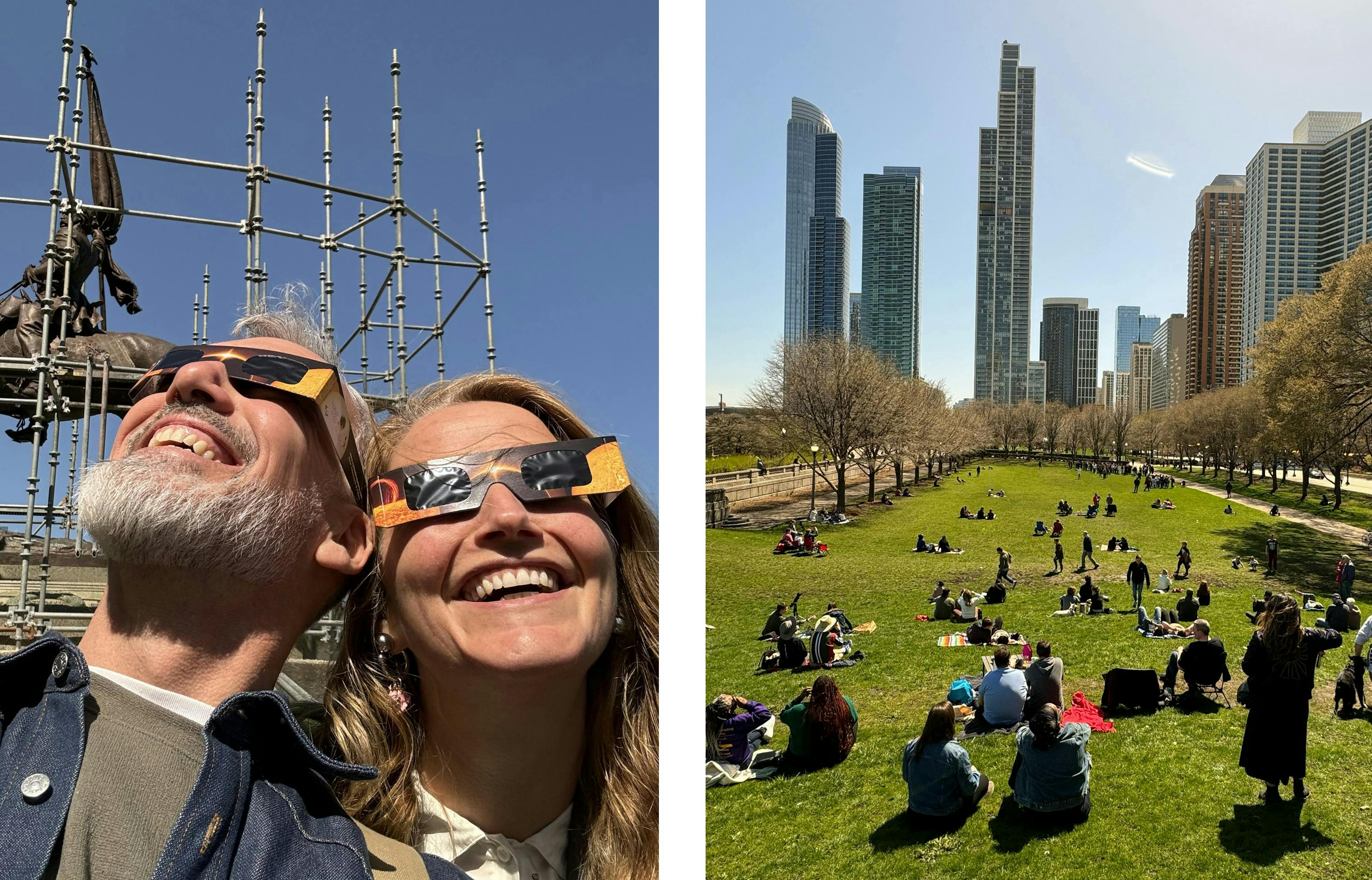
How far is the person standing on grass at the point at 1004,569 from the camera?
6074 mm

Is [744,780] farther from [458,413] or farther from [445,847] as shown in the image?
[458,413]

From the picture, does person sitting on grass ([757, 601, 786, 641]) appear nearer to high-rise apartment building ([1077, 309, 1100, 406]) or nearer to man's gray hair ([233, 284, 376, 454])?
high-rise apartment building ([1077, 309, 1100, 406])

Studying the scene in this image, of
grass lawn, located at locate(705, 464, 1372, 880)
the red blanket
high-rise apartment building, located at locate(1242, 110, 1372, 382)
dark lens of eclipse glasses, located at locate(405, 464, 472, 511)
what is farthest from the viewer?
the red blanket

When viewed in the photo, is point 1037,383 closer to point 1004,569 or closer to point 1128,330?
point 1128,330

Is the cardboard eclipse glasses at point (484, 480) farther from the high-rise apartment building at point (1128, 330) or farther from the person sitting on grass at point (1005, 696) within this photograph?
the high-rise apartment building at point (1128, 330)

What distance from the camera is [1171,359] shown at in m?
5.23

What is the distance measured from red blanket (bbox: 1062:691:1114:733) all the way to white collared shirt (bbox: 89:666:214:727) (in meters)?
5.19

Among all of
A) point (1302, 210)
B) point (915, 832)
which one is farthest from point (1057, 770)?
point (1302, 210)

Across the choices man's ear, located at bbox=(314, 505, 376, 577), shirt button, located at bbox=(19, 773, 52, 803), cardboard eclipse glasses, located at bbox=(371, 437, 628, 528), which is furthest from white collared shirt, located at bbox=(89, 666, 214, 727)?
cardboard eclipse glasses, located at bbox=(371, 437, 628, 528)

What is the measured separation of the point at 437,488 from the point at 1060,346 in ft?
18.0

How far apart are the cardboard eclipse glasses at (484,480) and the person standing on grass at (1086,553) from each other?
5.41m

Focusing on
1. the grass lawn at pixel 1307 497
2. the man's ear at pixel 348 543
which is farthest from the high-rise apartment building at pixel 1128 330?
the man's ear at pixel 348 543

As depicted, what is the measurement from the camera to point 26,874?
894 mm

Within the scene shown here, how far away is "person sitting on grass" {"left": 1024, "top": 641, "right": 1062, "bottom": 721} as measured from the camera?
500 cm
